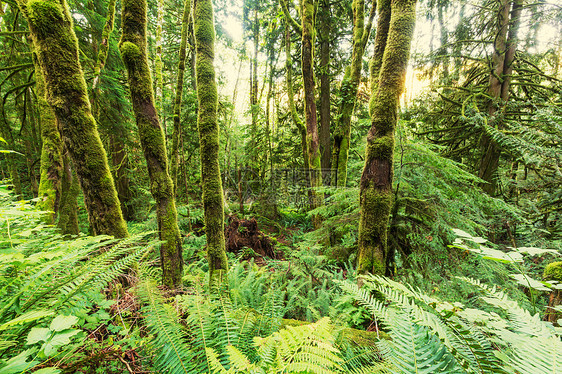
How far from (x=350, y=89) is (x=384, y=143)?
3581mm

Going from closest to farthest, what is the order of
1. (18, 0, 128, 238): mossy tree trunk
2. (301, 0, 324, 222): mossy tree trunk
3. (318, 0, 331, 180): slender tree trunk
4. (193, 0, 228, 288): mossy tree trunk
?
(18, 0, 128, 238): mossy tree trunk < (193, 0, 228, 288): mossy tree trunk < (301, 0, 324, 222): mossy tree trunk < (318, 0, 331, 180): slender tree trunk

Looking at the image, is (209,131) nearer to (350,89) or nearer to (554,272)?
(554,272)

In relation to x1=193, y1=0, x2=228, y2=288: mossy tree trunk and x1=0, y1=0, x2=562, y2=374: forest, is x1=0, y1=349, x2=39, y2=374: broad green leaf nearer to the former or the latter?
x1=0, y1=0, x2=562, y2=374: forest

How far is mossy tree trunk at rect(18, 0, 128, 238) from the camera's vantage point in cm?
195

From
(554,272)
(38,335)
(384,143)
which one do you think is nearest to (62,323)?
(38,335)

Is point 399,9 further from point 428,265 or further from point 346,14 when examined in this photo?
point 346,14

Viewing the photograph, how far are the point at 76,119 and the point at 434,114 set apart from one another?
823cm

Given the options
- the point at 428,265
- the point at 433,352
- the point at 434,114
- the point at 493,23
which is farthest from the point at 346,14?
the point at 433,352

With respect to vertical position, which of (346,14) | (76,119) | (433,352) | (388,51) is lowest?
(433,352)

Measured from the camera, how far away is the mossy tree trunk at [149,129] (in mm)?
2338

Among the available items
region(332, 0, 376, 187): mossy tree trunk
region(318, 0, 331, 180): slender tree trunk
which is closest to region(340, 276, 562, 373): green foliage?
region(332, 0, 376, 187): mossy tree trunk

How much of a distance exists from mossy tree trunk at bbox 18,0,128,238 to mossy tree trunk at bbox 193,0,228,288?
3.26 ft

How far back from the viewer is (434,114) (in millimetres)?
6371

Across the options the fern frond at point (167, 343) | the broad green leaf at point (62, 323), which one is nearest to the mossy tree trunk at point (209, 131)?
the fern frond at point (167, 343)
